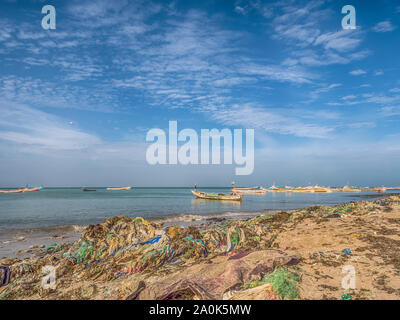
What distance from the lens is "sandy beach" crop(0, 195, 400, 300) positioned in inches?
174

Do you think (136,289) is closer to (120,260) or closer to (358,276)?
(120,260)

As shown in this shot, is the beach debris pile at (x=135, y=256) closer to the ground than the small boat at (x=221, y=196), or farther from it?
farther from it

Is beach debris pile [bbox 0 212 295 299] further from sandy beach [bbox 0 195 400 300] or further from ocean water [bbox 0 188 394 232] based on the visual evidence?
ocean water [bbox 0 188 394 232]

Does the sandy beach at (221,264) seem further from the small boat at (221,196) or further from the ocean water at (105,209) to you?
the small boat at (221,196)

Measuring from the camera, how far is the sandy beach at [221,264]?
441 cm

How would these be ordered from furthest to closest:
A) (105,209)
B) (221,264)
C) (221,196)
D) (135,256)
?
(221,196), (105,209), (135,256), (221,264)

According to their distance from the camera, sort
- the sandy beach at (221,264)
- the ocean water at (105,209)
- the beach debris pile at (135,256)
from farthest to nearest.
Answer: the ocean water at (105,209), the beach debris pile at (135,256), the sandy beach at (221,264)

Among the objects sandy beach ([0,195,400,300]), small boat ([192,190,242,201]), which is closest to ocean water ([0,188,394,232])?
small boat ([192,190,242,201])

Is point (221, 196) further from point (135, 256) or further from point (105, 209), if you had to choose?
point (135, 256)

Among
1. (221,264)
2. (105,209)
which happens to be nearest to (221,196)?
(105,209)

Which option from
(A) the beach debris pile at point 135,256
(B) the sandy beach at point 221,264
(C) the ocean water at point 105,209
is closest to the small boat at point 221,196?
(C) the ocean water at point 105,209

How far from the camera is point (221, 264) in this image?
5.52 meters
